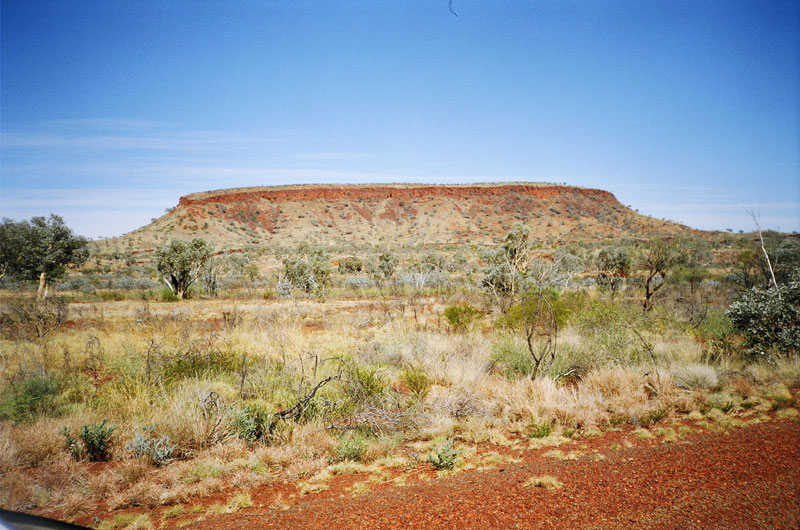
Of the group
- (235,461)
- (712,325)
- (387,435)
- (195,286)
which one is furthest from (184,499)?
(195,286)

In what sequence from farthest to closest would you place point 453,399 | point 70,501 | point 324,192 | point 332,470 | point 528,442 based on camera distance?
point 324,192 → point 453,399 → point 528,442 → point 332,470 → point 70,501

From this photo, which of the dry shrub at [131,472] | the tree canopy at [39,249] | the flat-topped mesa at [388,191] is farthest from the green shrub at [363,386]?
the flat-topped mesa at [388,191]

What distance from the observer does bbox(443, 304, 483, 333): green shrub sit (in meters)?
12.2

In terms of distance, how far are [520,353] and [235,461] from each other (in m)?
6.03

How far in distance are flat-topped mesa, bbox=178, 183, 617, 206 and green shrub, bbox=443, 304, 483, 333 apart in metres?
88.5

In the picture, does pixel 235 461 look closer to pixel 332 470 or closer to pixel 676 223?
pixel 332 470

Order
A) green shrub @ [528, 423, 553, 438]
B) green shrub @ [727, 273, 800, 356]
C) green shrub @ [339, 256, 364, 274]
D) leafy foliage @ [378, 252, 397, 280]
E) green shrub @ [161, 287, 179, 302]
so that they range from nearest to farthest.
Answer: green shrub @ [528, 423, 553, 438] → green shrub @ [727, 273, 800, 356] → green shrub @ [161, 287, 179, 302] → leafy foliage @ [378, 252, 397, 280] → green shrub @ [339, 256, 364, 274]

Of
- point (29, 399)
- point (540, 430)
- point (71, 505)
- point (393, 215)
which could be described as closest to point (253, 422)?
point (71, 505)

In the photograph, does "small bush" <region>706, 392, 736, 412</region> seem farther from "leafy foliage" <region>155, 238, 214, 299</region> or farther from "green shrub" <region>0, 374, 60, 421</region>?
"leafy foliage" <region>155, 238, 214, 299</region>

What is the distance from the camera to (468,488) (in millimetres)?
4250

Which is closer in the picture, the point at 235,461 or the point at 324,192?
the point at 235,461

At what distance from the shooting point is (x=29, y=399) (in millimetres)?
6141

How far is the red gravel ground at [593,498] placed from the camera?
3.59 meters

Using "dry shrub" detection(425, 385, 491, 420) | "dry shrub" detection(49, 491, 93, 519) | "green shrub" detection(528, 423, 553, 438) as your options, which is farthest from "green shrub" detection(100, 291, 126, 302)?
"green shrub" detection(528, 423, 553, 438)
